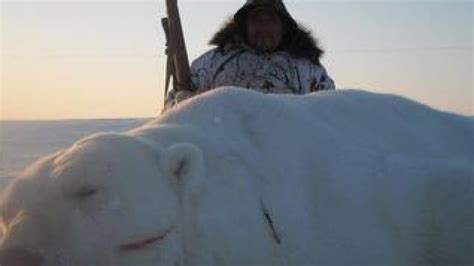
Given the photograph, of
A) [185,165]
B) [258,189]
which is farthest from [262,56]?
[185,165]

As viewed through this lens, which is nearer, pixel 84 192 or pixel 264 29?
pixel 84 192

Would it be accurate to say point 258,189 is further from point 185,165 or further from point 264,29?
point 264,29

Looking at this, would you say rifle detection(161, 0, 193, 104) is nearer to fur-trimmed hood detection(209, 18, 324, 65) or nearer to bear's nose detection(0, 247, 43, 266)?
fur-trimmed hood detection(209, 18, 324, 65)

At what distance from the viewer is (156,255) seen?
2102 mm

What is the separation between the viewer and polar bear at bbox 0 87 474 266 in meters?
2.05

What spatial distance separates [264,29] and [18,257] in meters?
A: 3.58

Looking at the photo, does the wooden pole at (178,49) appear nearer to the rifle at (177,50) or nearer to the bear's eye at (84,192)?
the rifle at (177,50)

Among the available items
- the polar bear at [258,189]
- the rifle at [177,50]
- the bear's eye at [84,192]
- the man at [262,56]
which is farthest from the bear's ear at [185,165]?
the rifle at [177,50]

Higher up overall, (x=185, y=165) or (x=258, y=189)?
(x=185, y=165)

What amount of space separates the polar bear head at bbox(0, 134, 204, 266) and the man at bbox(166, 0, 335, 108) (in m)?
3.07

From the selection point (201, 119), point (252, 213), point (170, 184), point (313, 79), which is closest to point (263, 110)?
→ point (201, 119)

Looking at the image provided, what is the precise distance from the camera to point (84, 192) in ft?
6.75

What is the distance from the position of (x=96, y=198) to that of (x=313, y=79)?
11.5 feet

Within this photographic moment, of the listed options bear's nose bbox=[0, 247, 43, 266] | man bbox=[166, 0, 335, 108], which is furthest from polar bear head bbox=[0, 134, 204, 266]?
man bbox=[166, 0, 335, 108]
